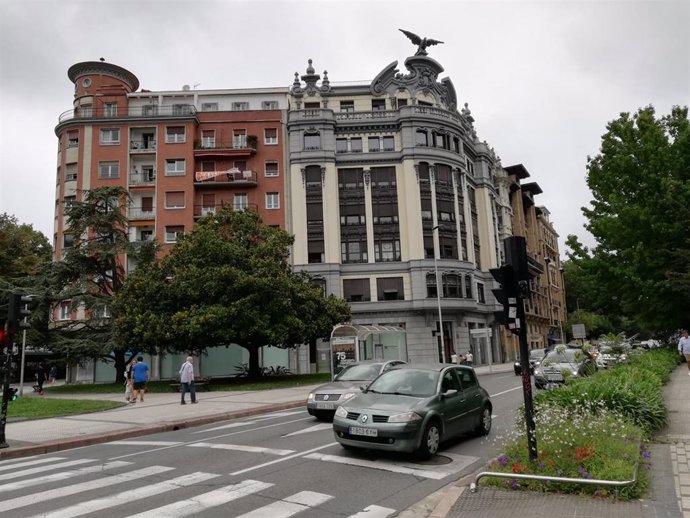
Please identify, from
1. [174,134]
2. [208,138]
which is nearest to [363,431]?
[208,138]

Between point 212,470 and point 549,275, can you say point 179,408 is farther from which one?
point 549,275

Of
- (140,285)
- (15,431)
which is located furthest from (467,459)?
(140,285)

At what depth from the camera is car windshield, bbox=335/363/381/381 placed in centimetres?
1388

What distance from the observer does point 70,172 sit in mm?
44594

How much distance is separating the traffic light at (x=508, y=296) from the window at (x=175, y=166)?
4169cm

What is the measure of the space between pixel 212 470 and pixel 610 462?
18.2 ft

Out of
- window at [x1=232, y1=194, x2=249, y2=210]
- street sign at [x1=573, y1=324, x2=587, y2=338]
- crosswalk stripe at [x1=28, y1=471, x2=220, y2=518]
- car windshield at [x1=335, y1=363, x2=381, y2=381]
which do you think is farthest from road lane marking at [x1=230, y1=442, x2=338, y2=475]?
window at [x1=232, y1=194, x2=249, y2=210]

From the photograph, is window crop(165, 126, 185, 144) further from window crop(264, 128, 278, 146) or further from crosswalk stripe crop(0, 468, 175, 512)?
crosswalk stripe crop(0, 468, 175, 512)

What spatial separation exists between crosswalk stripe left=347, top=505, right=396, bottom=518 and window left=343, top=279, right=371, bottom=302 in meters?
37.1

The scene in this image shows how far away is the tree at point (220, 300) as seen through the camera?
2741 cm

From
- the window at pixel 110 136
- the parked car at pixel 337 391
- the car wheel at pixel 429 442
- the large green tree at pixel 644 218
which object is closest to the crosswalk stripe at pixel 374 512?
the car wheel at pixel 429 442

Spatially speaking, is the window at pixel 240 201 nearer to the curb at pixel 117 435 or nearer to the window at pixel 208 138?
the window at pixel 208 138

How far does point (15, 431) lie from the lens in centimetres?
1360

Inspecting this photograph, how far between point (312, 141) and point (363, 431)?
39597 millimetres
